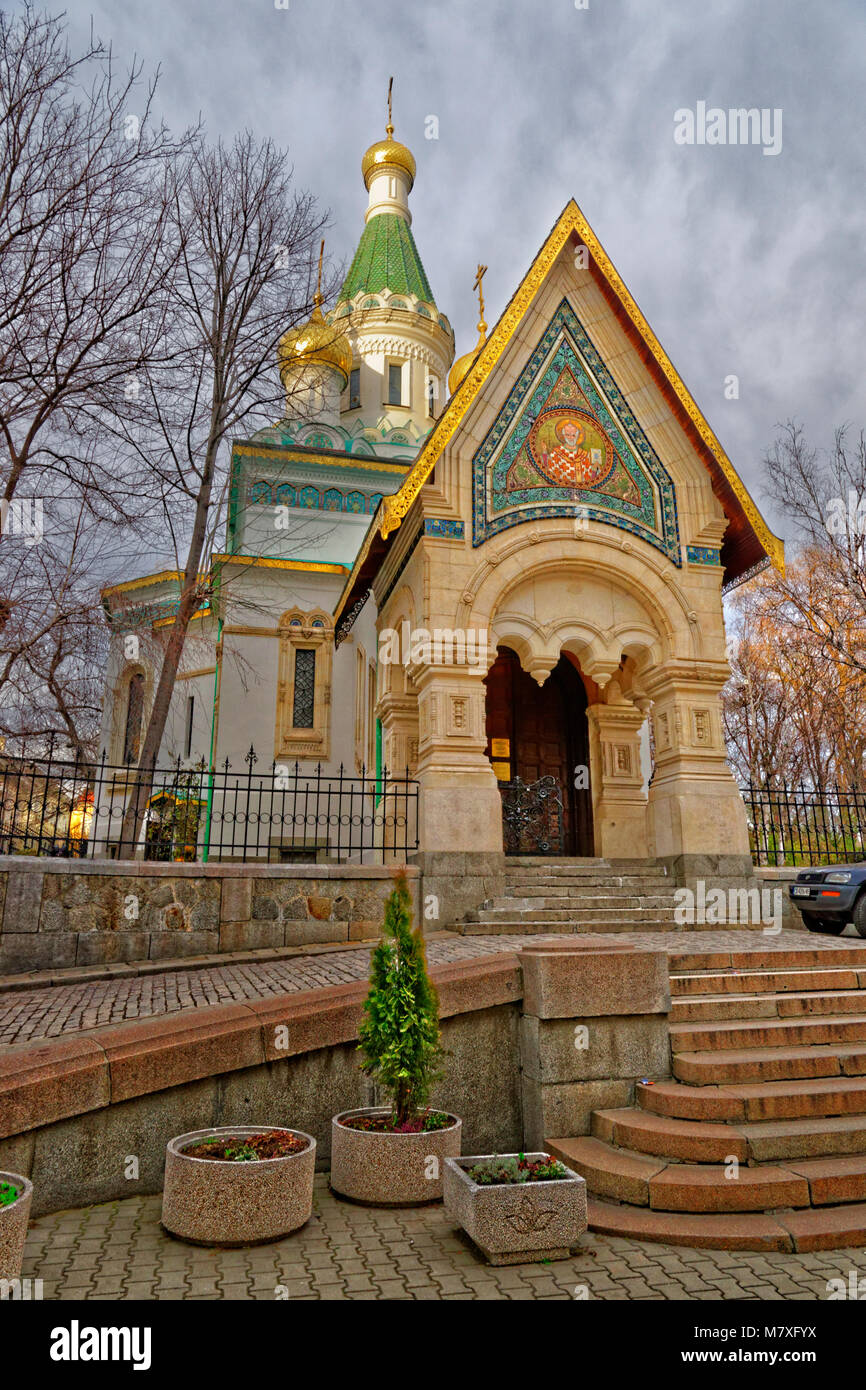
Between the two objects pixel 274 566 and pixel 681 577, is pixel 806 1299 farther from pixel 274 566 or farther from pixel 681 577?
pixel 274 566

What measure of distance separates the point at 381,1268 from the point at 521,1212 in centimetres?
74

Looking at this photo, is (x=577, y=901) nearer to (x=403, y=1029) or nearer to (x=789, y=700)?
(x=403, y=1029)

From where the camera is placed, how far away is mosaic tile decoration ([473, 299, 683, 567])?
13102mm

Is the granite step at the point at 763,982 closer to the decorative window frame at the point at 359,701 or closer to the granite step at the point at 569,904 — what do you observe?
the granite step at the point at 569,904

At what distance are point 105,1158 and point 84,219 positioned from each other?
749 centimetres

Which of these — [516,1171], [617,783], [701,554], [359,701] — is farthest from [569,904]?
[359,701]

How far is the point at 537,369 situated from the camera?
13633mm

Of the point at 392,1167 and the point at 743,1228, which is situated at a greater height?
the point at 392,1167

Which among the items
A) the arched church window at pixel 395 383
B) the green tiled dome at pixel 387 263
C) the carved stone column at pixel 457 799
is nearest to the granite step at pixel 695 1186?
the carved stone column at pixel 457 799

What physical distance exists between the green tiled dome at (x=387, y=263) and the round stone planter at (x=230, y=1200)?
2857 centimetres

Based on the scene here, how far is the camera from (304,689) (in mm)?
20469

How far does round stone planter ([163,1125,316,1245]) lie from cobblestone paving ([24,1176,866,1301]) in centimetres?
8

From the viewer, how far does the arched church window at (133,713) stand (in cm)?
2194
